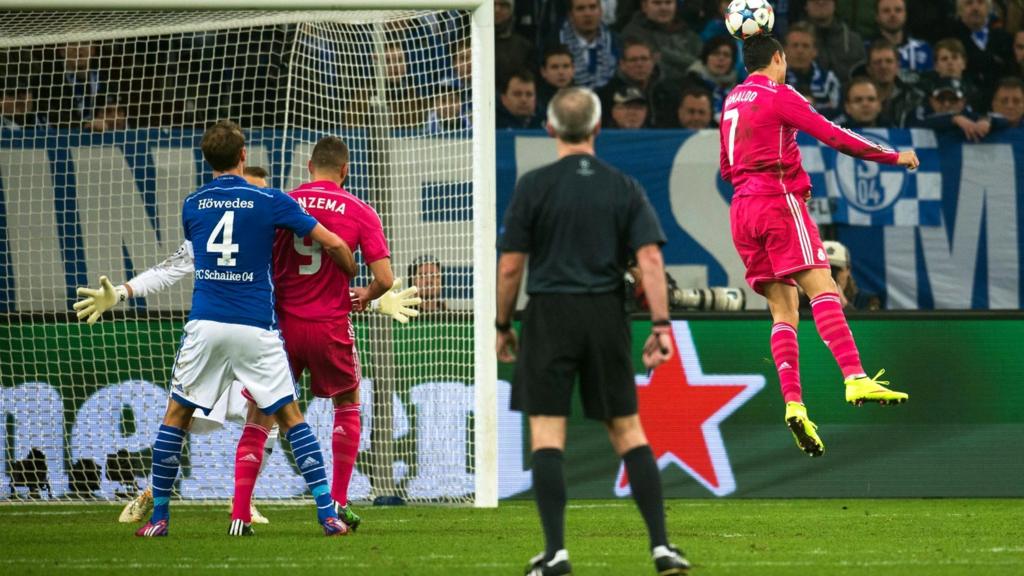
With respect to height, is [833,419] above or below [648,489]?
below

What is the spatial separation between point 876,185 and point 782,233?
193 inches

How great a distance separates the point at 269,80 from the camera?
39.5 feet

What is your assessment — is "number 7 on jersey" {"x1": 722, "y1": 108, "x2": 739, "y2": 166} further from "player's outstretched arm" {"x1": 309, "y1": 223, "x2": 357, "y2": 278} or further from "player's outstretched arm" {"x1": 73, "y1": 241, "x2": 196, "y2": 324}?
"player's outstretched arm" {"x1": 73, "y1": 241, "x2": 196, "y2": 324}

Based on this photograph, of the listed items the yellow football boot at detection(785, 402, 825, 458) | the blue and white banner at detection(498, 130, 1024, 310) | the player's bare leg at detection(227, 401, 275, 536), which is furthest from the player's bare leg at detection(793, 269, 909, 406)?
the blue and white banner at detection(498, 130, 1024, 310)

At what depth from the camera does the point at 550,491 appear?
6.09 metres

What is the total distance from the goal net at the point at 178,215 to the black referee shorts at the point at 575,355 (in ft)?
14.8

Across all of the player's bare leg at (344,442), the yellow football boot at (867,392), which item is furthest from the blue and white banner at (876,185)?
the player's bare leg at (344,442)

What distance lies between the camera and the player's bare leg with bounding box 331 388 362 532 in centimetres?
901

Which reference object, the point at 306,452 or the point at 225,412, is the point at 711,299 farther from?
the point at 306,452

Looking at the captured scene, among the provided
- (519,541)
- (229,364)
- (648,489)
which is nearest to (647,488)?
(648,489)

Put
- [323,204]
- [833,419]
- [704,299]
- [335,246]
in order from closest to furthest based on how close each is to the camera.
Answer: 1. [335,246]
2. [323,204]
3. [833,419]
4. [704,299]

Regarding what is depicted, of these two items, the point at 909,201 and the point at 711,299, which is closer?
the point at 711,299

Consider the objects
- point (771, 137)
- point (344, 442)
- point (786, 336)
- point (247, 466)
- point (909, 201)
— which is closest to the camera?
point (247, 466)

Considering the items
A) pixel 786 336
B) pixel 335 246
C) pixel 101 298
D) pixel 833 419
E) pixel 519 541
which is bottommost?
pixel 833 419
